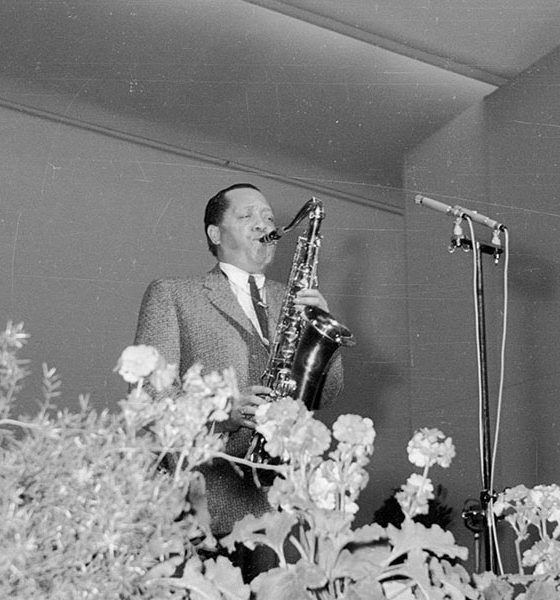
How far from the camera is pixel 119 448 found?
2.63 feet

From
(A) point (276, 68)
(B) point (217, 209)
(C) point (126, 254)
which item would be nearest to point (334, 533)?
(B) point (217, 209)

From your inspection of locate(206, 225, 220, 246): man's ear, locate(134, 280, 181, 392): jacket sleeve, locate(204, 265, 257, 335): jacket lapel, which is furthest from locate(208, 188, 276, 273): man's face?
locate(134, 280, 181, 392): jacket sleeve

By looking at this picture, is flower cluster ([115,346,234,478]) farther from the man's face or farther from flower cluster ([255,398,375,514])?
the man's face

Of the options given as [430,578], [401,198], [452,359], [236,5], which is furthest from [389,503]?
[430,578]

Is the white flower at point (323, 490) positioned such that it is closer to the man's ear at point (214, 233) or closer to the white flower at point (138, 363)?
the white flower at point (138, 363)

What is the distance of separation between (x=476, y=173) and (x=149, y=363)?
2.79 m

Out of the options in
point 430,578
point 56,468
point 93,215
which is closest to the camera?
point 56,468

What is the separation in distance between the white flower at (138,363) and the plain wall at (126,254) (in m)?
2.31

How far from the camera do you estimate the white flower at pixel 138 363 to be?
85 cm

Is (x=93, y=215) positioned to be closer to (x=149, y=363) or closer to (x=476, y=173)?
(x=476, y=173)

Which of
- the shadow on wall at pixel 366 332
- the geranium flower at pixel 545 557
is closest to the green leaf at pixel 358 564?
the geranium flower at pixel 545 557

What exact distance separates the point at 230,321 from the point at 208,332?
7 cm

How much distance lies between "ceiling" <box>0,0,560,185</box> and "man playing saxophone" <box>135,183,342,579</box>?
2.52ft

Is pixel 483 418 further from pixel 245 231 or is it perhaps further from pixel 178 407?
pixel 178 407
